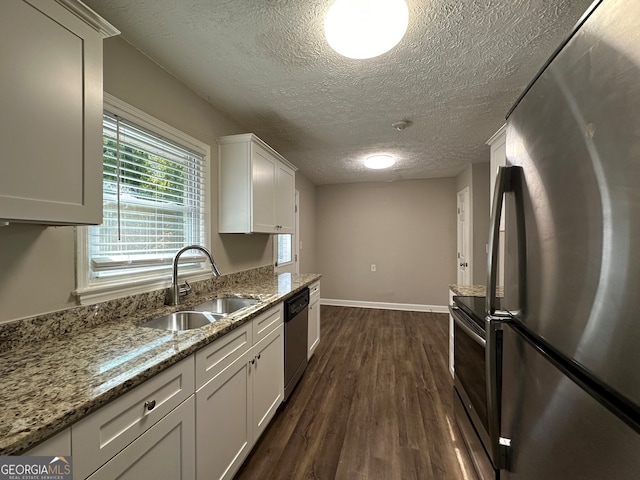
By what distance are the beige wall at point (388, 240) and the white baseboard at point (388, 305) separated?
64 mm

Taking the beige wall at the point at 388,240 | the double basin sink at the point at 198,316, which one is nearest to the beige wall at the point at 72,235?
the double basin sink at the point at 198,316

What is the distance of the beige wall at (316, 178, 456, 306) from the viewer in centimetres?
475

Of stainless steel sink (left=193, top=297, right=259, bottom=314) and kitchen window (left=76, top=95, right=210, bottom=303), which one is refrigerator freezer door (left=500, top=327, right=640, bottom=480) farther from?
kitchen window (left=76, top=95, right=210, bottom=303)

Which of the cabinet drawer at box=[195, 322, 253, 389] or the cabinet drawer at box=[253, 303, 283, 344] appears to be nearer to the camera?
the cabinet drawer at box=[195, 322, 253, 389]

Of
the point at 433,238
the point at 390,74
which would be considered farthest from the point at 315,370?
the point at 433,238

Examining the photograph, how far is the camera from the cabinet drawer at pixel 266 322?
1597mm

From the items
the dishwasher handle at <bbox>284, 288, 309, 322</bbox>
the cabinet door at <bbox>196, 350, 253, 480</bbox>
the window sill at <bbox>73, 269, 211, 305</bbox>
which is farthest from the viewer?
the dishwasher handle at <bbox>284, 288, 309, 322</bbox>

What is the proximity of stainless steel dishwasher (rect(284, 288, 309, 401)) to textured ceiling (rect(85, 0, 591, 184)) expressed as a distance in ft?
5.37

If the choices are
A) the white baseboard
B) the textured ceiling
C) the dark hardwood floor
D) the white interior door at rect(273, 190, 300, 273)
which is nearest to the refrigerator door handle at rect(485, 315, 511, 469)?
the dark hardwood floor

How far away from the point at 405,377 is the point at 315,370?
2.93 feet

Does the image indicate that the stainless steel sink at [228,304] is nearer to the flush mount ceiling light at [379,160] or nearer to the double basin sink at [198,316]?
the double basin sink at [198,316]

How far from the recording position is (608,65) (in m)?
0.46

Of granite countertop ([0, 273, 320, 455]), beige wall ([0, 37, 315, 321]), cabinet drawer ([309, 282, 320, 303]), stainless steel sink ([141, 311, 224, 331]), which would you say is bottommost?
cabinet drawer ([309, 282, 320, 303])

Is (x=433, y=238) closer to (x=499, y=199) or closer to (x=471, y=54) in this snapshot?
(x=471, y=54)
